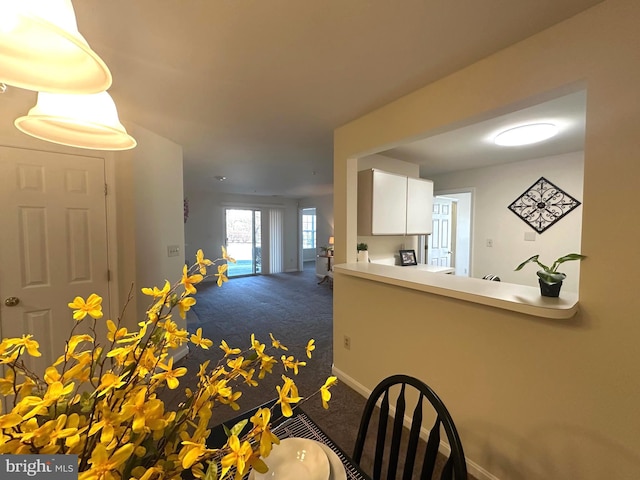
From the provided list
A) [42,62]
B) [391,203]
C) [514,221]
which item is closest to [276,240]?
[391,203]

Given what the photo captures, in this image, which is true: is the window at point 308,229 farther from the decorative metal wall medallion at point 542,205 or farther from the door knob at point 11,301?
the door knob at point 11,301

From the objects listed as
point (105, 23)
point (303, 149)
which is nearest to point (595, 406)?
point (105, 23)

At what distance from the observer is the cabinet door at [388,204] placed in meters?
2.69

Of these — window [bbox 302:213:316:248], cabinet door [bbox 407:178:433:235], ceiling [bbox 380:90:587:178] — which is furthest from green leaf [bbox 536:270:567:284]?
window [bbox 302:213:316:248]

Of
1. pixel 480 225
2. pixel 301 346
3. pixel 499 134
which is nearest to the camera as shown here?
pixel 499 134

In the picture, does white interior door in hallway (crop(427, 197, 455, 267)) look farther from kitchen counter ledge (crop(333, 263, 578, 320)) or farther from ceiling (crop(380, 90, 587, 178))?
kitchen counter ledge (crop(333, 263, 578, 320))

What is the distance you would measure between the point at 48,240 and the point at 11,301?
0.45 m

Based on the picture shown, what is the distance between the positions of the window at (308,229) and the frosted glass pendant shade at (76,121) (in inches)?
299

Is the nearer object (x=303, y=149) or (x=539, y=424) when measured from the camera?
(x=539, y=424)

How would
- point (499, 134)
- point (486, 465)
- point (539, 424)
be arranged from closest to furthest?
point (539, 424) < point (486, 465) < point (499, 134)

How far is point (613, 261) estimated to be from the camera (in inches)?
43.0

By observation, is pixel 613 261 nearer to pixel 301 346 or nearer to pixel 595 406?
pixel 595 406

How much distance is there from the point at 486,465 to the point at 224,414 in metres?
1.73

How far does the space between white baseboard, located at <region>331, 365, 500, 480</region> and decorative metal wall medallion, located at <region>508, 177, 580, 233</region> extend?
2930mm
